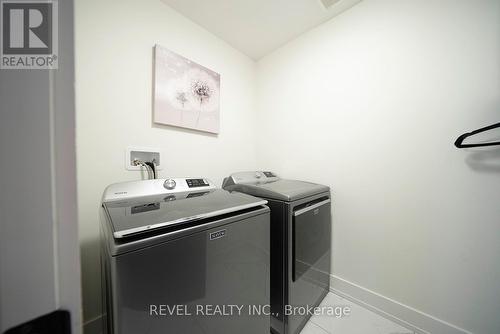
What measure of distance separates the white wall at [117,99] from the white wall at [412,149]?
1.02 meters

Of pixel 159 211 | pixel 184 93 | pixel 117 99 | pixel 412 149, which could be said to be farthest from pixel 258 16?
pixel 159 211

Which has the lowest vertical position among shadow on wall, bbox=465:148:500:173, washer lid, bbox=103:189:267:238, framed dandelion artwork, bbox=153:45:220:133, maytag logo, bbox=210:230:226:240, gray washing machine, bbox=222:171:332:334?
gray washing machine, bbox=222:171:332:334

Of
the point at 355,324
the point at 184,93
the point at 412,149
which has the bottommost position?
the point at 355,324

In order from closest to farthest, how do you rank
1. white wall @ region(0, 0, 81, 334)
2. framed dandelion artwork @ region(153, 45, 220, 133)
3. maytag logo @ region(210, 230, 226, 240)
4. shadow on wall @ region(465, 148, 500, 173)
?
white wall @ region(0, 0, 81, 334) < maytag logo @ region(210, 230, 226, 240) < shadow on wall @ region(465, 148, 500, 173) < framed dandelion artwork @ region(153, 45, 220, 133)

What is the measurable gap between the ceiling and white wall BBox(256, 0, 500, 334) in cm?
12

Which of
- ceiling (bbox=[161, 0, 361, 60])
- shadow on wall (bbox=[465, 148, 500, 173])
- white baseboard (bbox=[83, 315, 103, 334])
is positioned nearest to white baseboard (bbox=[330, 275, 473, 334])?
shadow on wall (bbox=[465, 148, 500, 173])

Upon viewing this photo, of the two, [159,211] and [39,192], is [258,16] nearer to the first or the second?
[159,211]

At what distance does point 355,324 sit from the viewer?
3.63ft

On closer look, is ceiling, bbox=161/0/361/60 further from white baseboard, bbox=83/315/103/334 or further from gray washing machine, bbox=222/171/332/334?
white baseboard, bbox=83/315/103/334

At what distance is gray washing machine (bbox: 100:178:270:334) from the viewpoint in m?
0.51

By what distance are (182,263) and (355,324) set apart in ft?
4.13

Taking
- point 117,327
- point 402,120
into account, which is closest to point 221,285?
point 117,327

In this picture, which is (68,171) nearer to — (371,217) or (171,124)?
(171,124)

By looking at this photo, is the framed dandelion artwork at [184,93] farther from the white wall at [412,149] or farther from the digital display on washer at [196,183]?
the white wall at [412,149]
